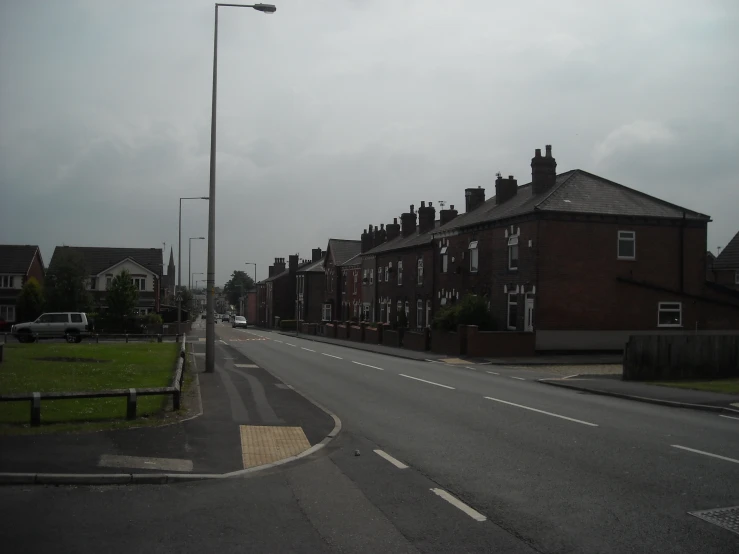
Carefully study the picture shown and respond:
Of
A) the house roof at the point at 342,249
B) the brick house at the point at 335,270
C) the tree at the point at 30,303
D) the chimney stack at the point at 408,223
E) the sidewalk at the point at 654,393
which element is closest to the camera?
the sidewalk at the point at 654,393

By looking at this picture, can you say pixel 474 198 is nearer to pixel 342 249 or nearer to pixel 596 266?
pixel 596 266

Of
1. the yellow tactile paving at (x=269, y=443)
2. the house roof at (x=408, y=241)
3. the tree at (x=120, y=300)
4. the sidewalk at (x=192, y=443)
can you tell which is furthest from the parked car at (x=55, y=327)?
the yellow tactile paving at (x=269, y=443)

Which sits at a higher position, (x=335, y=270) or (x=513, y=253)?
(x=335, y=270)

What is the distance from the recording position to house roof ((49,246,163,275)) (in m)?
83.2

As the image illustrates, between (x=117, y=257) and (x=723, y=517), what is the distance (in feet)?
278

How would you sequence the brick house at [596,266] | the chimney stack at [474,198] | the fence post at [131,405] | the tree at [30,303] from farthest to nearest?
the tree at [30,303]
the chimney stack at [474,198]
the brick house at [596,266]
the fence post at [131,405]

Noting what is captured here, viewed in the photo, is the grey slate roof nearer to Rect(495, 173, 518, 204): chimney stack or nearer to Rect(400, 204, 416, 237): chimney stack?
Rect(400, 204, 416, 237): chimney stack

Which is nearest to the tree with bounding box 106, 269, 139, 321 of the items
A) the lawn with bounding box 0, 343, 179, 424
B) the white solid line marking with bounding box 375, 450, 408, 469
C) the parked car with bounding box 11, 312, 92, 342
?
the parked car with bounding box 11, 312, 92, 342

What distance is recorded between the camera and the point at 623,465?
31.4 feet

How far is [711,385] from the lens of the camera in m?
20.5

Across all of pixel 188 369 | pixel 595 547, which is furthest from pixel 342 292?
pixel 595 547

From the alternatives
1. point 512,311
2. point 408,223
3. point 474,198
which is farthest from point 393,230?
point 512,311

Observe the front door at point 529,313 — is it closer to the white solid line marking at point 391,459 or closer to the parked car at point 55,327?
the white solid line marking at point 391,459

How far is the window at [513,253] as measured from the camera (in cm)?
3634
